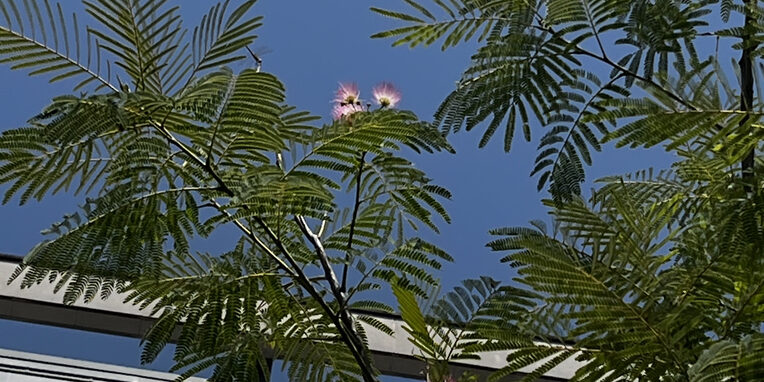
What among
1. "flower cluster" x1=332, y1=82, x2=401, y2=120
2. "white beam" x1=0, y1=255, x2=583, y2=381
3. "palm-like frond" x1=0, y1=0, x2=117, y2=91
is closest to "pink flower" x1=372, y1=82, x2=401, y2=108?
"flower cluster" x1=332, y1=82, x2=401, y2=120

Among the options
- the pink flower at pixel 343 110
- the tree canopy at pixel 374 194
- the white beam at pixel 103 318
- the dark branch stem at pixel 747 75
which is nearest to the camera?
the tree canopy at pixel 374 194

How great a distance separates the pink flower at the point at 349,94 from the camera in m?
1.24

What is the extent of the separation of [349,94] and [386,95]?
2.1 inches

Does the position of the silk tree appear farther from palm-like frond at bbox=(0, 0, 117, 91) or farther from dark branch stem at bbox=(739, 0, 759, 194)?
dark branch stem at bbox=(739, 0, 759, 194)

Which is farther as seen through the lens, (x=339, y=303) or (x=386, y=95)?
(x=386, y=95)

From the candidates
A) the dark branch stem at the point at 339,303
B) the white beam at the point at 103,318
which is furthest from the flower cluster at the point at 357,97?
the white beam at the point at 103,318

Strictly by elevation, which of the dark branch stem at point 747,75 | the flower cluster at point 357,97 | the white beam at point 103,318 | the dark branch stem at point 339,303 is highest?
the white beam at point 103,318

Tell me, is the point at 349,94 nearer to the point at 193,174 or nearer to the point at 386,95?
the point at 386,95

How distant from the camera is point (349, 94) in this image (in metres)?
1.25

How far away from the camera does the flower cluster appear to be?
4.04ft

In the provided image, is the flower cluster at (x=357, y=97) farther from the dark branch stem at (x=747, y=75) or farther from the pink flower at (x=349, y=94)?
the dark branch stem at (x=747, y=75)

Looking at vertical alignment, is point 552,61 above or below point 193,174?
above

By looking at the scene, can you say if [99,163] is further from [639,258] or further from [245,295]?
[639,258]

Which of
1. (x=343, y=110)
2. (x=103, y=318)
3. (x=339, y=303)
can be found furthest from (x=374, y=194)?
(x=103, y=318)
